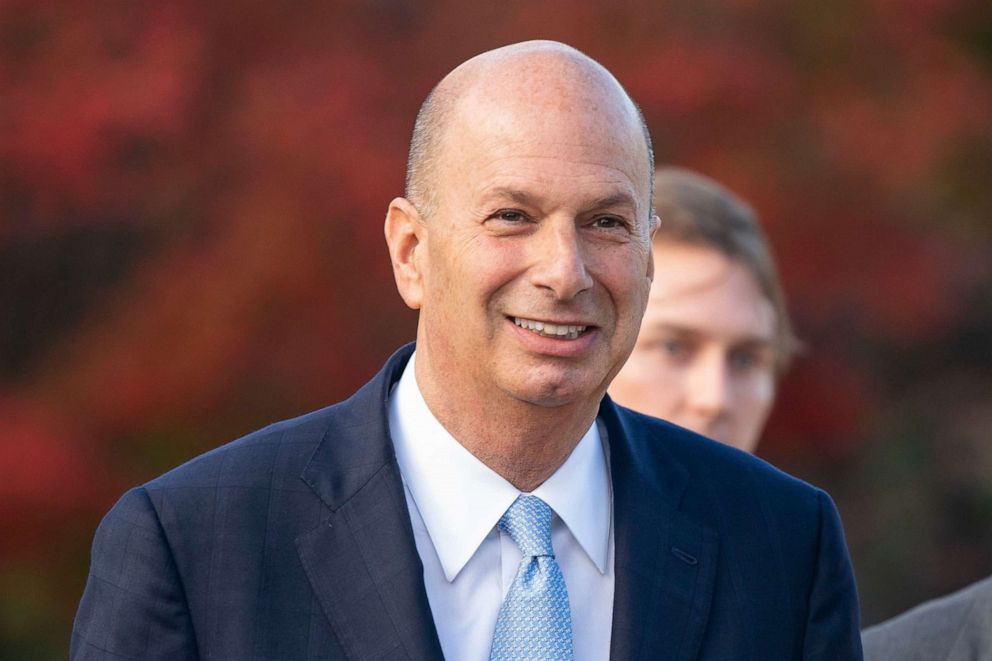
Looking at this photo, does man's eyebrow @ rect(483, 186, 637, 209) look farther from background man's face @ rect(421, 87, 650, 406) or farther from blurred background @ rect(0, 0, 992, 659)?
blurred background @ rect(0, 0, 992, 659)

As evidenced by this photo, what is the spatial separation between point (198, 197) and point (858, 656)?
3.47m

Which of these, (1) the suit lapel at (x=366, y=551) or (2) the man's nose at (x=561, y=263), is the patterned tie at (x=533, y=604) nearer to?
(1) the suit lapel at (x=366, y=551)

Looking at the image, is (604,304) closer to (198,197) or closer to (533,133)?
(533,133)

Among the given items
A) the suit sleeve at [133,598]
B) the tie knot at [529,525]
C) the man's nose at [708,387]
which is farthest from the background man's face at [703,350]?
the suit sleeve at [133,598]

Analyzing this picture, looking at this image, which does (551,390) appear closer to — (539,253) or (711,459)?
(539,253)

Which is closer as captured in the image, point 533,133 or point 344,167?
point 533,133

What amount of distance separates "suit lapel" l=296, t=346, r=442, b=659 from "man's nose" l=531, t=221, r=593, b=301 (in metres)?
0.43

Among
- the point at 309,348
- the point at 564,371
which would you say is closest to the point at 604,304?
the point at 564,371

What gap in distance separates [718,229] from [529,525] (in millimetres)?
1748

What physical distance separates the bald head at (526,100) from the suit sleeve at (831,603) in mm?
679

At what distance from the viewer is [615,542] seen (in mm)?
3197

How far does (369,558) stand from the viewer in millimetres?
3039

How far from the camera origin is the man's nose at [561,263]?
9.70ft

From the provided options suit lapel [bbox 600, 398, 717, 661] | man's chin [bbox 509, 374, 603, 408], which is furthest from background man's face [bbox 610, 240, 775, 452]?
man's chin [bbox 509, 374, 603, 408]
